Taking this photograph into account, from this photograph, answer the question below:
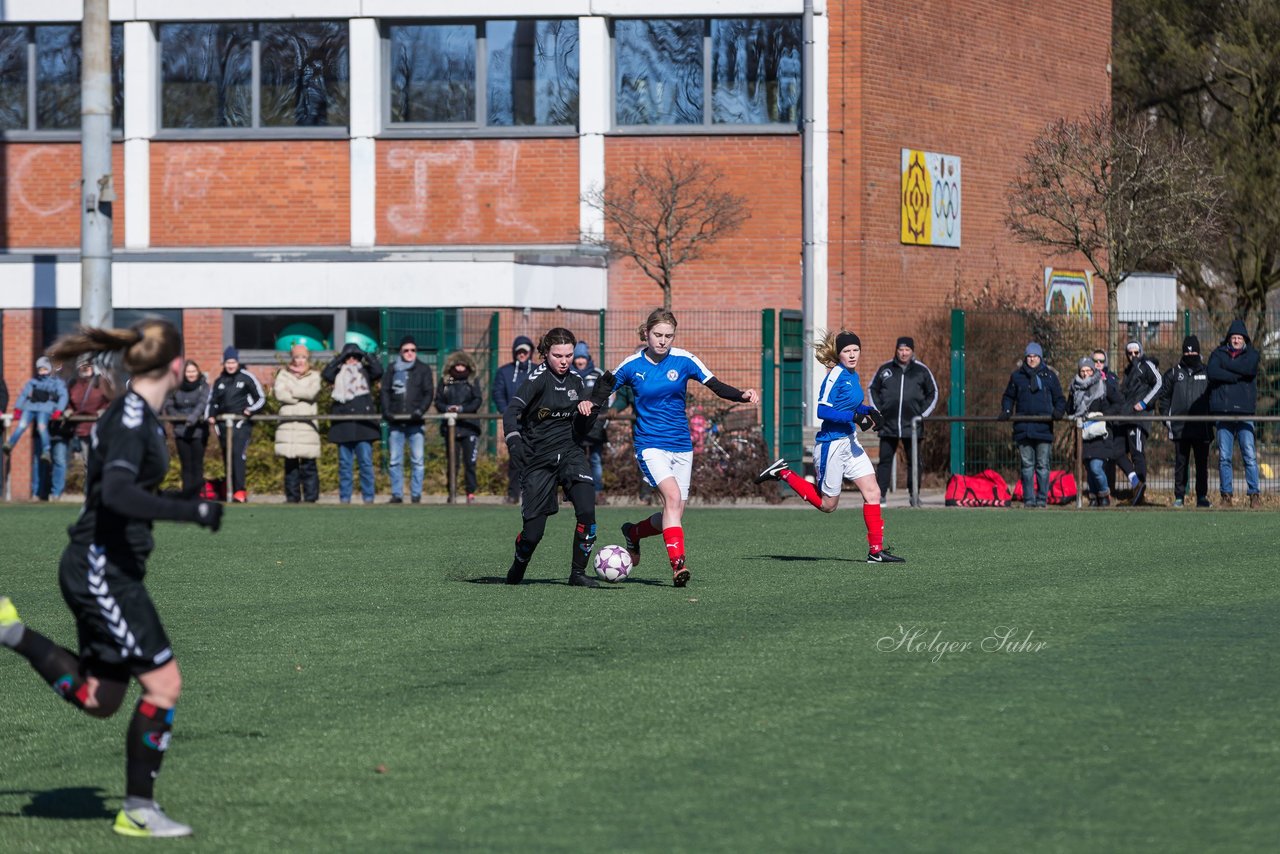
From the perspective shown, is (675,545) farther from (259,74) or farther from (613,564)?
(259,74)

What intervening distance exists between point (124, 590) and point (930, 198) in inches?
992

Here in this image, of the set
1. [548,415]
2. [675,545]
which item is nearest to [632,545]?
[675,545]

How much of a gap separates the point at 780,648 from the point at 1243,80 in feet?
97.2

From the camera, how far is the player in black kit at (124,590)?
255 inches

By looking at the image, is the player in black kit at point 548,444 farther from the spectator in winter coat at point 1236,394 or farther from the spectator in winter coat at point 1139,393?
the spectator in winter coat at point 1139,393

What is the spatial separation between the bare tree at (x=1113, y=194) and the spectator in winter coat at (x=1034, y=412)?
518cm

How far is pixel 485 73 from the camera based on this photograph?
30.1 m

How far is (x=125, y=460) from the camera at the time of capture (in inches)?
254

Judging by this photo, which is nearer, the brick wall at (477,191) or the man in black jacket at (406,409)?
the man in black jacket at (406,409)

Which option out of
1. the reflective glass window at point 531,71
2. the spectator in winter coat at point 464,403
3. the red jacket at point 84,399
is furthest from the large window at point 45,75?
the spectator in winter coat at point 464,403

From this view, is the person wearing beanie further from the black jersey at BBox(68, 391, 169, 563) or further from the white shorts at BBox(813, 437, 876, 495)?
the black jersey at BBox(68, 391, 169, 563)

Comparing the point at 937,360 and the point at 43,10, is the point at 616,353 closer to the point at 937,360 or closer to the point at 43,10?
the point at 937,360

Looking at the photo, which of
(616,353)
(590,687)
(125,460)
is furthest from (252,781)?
(616,353)

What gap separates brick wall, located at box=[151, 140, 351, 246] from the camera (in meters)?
30.4
